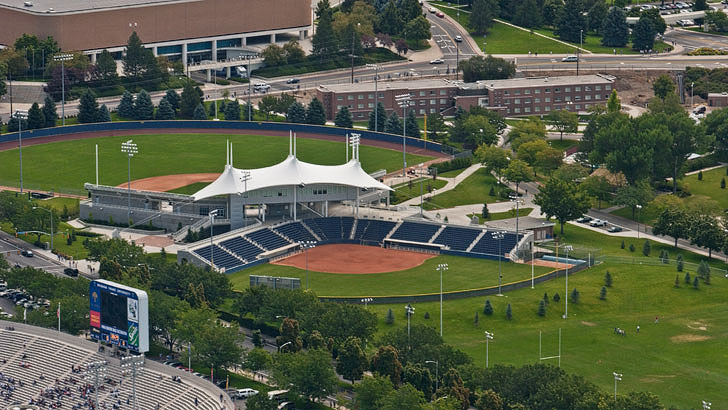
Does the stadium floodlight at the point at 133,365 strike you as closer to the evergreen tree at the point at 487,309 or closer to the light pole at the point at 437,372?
the light pole at the point at 437,372

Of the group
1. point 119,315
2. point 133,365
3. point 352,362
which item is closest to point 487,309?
point 352,362

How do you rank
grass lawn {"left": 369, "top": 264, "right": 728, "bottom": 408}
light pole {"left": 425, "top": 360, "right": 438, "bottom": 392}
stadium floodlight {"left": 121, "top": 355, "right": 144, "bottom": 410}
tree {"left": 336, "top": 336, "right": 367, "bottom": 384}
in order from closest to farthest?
stadium floodlight {"left": 121, "top": 355, "right": 144, "bottom": 410} → light pole {"left": 425, "top": 360, "right": 438, "bottom": 392} → tree {"left": 336, "top": 336, "right": 367, "bottom": 384} → grass lawn {"left": 369, "top": 264, "right": 728, "bottom": 408}

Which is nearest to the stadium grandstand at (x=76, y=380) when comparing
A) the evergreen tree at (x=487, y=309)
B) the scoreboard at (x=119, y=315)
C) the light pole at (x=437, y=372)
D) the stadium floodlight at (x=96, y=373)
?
the stadium floodlight at (x=96, y=373)

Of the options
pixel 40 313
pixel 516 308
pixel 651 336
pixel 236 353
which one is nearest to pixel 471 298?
pixel 516 308

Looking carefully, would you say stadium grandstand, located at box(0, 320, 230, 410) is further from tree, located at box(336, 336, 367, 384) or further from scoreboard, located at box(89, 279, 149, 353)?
tree, located at box(336, 336, 367, 384)

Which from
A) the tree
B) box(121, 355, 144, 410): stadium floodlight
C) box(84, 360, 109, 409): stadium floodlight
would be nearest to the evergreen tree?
the tree

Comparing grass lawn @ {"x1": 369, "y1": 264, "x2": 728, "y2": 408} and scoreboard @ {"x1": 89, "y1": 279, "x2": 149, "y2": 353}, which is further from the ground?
scoreboard @ {"x1": 89, "y1": 279, "x2": 149, "y2": 353}
